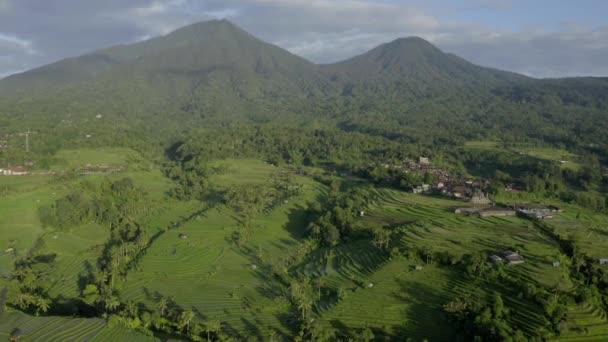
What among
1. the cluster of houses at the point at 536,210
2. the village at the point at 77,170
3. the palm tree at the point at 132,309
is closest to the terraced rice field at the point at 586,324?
the cluster of houses at the point at 536,210

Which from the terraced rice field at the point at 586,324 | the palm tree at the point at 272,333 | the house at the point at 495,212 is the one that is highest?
the house at the point at 495,212

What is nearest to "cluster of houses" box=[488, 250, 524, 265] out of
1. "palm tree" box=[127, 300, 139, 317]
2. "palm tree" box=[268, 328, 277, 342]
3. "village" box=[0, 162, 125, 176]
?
"palm tree" box=[268, 328, 277, 342]

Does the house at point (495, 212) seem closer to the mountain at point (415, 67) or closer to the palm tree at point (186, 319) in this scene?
the palm tree at point (186, 319)

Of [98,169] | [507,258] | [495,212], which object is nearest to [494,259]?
[507,258]

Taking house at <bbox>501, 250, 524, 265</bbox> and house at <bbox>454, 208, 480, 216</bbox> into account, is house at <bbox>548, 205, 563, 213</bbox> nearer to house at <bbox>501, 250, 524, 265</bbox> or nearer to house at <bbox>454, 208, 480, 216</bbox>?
house at <bbox>454, 208, 480, 216</bbox>

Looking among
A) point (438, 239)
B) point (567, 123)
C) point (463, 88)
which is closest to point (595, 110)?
point (567, 123)

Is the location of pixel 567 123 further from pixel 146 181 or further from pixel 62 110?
pixel 62 110

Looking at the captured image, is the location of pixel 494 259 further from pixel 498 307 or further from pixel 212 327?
pixel 212 327
